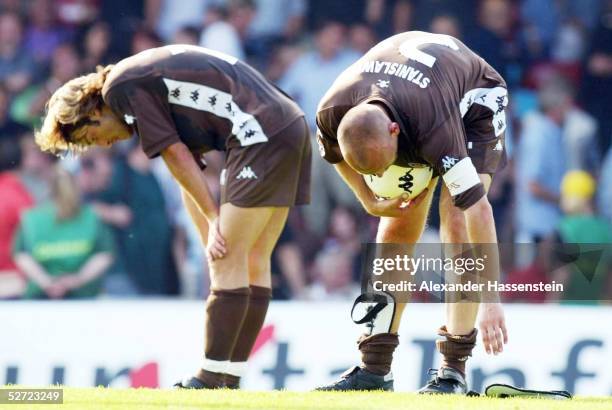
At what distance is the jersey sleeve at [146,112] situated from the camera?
6.83 metres

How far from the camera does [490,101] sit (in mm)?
6664

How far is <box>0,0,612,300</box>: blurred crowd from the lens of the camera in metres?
11.9

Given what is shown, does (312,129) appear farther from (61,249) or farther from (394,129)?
(394,129)

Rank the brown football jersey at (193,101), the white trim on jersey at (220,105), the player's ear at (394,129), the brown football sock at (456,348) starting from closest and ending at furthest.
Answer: the player's ear at (394,129) < the brown football sock at (456,348) < the brown football jersey at (193,101) < the white trim on jersey at (220,105)

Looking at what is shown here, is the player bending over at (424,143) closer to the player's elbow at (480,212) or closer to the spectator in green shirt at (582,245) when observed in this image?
the player's elbow at (480,212)

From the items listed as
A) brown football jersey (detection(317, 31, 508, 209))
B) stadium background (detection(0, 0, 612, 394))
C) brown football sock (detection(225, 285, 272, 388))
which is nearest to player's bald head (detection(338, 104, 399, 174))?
brown football jersey (detection(317, 31, 508, 209))

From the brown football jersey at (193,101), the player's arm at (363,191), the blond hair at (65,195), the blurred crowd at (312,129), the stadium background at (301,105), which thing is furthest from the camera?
the stadium background at (301,105)

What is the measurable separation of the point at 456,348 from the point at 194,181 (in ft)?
5.47

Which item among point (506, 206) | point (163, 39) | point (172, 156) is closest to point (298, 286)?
point (506, 206)

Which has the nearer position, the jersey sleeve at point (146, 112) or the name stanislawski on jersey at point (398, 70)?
the name stanislawski on jersey at point (398, 70)

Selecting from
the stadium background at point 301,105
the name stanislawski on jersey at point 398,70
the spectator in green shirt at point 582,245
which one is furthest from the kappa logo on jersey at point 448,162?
the stadium background at point 301,105

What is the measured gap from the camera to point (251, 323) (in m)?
7.25

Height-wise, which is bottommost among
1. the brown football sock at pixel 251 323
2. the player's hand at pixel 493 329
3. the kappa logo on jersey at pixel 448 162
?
the player's hand at pixel 493 329

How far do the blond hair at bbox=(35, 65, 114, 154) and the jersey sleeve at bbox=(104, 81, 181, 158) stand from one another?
17cm
